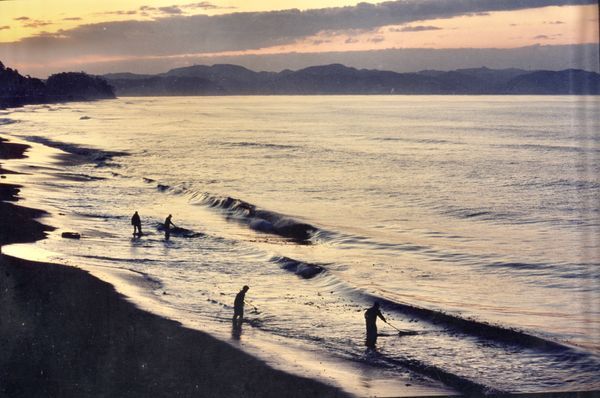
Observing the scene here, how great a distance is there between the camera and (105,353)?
14.9 meters

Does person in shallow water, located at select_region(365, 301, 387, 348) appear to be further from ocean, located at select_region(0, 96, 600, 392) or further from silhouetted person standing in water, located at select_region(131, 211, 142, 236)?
silhouetted person standing in water, located at select_region(131, 211, 142, 236)

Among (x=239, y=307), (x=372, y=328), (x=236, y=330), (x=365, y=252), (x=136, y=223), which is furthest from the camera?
(x=365, y=252)

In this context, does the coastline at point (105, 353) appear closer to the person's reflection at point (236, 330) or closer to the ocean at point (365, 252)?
the person's reflection at point (236, 330)

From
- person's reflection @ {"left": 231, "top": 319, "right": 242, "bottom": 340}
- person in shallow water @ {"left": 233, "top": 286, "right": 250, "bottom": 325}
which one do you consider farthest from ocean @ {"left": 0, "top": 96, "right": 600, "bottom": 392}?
person in shallow water @ {"left": 233, "top": 286, "right": 250, "bottom": 325}

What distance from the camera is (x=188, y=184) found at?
2314 inches

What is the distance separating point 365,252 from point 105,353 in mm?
20374

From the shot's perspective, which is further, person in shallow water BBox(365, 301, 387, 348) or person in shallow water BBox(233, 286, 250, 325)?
person in shallow water BBox(233, 286, 250, 325)

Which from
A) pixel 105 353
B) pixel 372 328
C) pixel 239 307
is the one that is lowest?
pixel 372 328

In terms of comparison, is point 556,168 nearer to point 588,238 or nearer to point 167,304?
point 588,238

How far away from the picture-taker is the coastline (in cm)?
1310

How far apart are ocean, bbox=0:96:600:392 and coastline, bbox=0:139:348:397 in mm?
1355

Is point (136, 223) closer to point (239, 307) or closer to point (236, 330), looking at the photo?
point (239, 307)

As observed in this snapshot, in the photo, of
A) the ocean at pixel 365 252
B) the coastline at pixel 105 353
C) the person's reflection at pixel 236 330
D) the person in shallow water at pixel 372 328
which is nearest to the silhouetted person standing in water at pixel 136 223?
the ocean at pixel 365 252

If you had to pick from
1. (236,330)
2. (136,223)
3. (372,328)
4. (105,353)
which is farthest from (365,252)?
(105,353)
